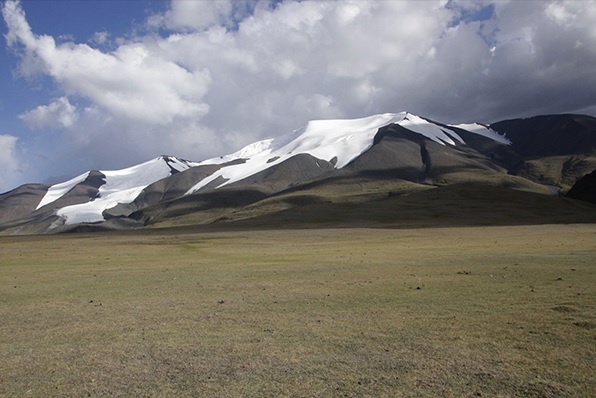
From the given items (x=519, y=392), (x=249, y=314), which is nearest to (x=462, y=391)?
(x=519, y=392)

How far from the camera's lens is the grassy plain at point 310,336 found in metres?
11.4

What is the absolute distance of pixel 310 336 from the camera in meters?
15.0

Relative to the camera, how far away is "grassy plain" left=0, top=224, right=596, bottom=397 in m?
11.4

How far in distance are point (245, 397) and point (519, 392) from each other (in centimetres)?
543

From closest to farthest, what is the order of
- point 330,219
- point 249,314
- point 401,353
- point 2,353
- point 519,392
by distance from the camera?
point 519,392 < point 401,353 < point 2,353 < point 249,314 < point 330,219

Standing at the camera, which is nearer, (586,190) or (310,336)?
(310,336)

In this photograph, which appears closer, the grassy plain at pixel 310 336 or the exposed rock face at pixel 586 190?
the grassy plain at pixel 310 336

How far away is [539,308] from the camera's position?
56.8 feet

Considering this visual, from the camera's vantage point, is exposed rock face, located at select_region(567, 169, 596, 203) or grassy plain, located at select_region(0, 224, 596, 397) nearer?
grassy plain, located at select_region(0, 224, 596, 397)

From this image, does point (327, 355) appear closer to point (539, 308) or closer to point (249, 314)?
point (249, 314)

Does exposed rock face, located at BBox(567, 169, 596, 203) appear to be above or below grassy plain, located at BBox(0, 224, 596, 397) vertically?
below

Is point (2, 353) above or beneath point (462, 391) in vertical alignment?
above

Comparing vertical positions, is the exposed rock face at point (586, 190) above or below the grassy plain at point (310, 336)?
below

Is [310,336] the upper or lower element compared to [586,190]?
upper
